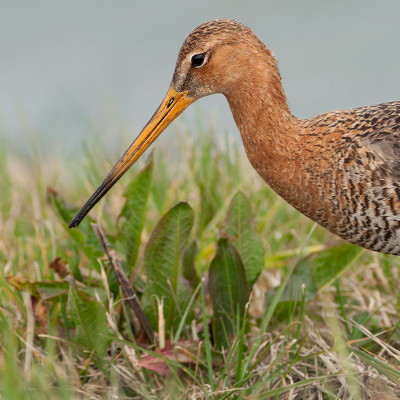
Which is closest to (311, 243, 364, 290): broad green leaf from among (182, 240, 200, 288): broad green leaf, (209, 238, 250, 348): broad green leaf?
(209, 238, 250, 348): broad green leaf

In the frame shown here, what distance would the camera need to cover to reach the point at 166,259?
307 centimetres

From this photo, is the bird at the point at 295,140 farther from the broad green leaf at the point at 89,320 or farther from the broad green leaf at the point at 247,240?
the broad green leaf at the point at 89,320

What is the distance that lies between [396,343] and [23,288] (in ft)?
6.25

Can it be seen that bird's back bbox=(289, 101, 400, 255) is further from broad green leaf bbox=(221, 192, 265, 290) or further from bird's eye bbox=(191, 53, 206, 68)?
bird's eye bbox=(191, 53, 206, 68)

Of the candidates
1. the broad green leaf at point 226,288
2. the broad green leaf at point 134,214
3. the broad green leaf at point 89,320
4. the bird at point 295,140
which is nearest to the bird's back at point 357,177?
the bird at point 295,140

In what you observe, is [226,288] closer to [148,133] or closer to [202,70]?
[148,133]

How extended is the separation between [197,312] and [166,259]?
16.9 inches

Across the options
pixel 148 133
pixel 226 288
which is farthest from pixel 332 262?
pixel 148 133

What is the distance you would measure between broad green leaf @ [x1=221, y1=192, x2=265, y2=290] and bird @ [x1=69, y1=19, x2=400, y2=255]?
0.93ft

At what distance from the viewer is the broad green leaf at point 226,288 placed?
302 cm

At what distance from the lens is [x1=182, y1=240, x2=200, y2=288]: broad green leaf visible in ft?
10.6

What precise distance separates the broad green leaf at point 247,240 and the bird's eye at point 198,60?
777 mm

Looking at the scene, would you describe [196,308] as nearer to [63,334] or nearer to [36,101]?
[63,334]

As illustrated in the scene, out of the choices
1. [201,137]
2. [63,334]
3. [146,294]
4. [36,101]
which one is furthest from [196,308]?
[36,101]
